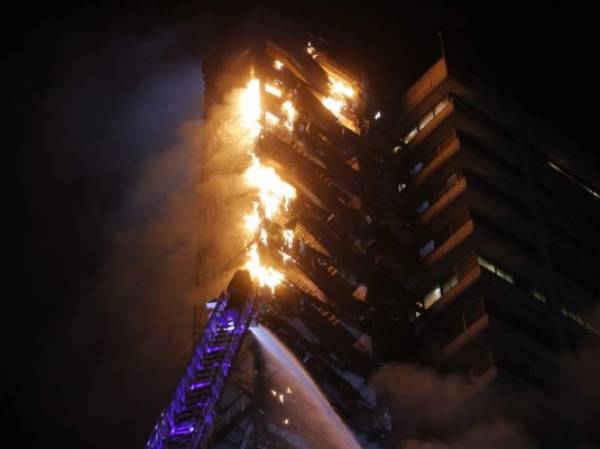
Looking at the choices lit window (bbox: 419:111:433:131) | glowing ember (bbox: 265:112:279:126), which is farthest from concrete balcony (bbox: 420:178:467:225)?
glowing ember (bbox: 265:112:279:126)

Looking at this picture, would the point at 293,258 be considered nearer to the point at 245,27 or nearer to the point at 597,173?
the point at 245,27

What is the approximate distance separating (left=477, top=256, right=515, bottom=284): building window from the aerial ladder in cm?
2234

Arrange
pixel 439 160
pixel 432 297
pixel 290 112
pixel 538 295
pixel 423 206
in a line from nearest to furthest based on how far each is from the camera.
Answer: pixel 432 297, pixel 290 112, pixel 538 295, pixel 423 206, pixel 439 160

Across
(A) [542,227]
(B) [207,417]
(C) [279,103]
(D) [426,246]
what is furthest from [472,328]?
(B) [207,417]

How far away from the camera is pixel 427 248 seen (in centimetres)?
3922

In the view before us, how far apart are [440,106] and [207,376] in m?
31.7

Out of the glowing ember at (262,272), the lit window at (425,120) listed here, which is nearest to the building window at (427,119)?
the lit window at (425,120)

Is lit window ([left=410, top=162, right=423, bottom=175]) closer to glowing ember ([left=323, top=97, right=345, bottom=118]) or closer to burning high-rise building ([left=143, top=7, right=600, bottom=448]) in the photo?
burning high-rise building ([left=143, top=7, right=600, bottom=448])

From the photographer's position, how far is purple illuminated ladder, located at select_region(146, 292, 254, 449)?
1391 cm

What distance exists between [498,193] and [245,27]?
14.3m

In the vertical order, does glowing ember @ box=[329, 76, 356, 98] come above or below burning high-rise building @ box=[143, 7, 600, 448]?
above

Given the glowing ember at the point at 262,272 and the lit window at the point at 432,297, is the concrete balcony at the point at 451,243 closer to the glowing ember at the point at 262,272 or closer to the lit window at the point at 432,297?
the lit window at the point at 432,297

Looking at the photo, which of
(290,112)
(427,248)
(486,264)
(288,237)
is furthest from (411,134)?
(288,237)

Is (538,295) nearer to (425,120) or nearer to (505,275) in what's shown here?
(505,275)
